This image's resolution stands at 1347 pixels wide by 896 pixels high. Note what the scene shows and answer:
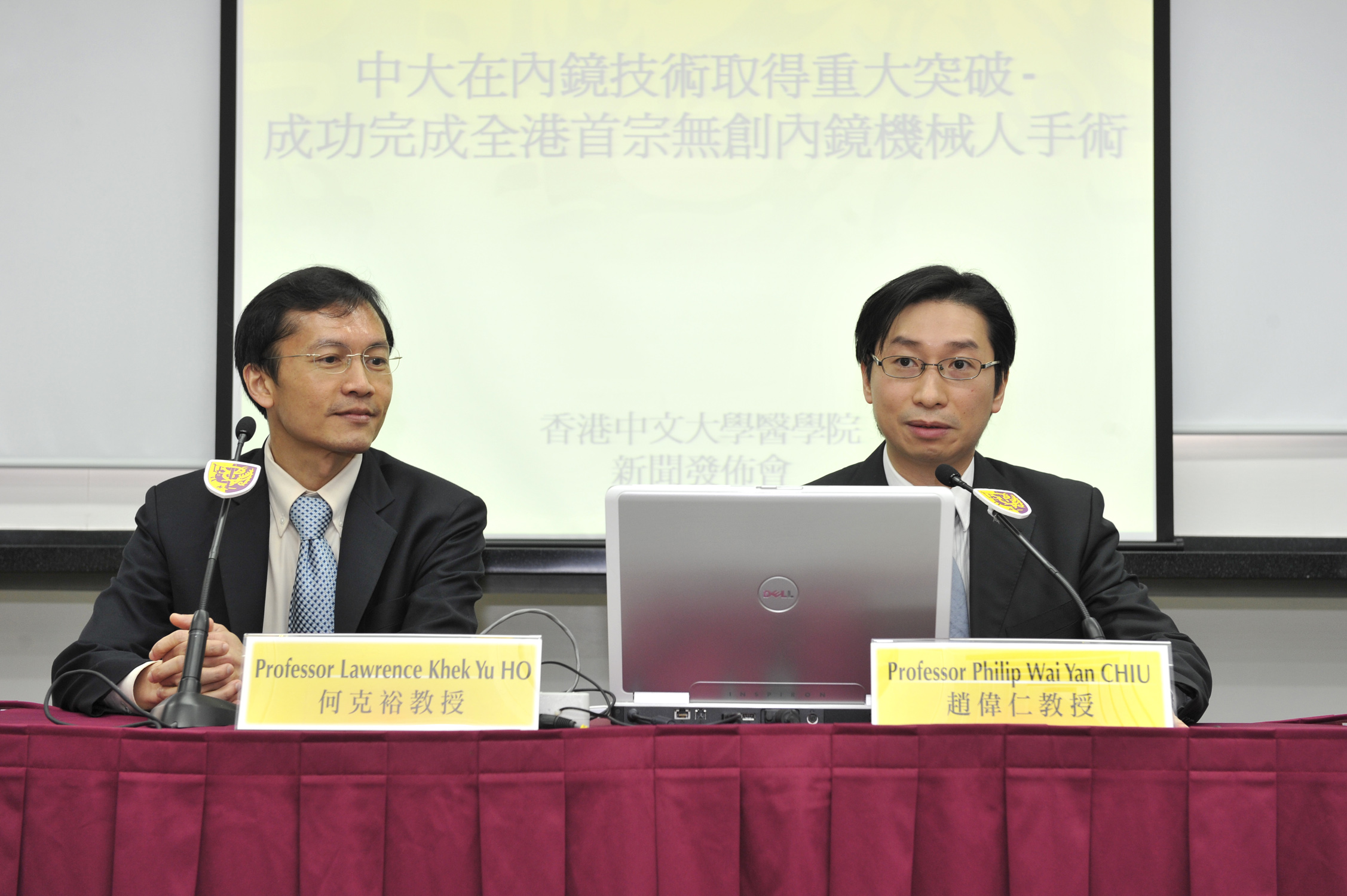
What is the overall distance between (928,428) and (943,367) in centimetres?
11

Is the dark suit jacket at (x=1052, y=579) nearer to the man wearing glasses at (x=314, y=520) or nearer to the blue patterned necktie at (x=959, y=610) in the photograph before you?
the blue patterned necktie at (x=959, y=610)

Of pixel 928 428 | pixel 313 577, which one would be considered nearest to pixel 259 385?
pixel 313 577

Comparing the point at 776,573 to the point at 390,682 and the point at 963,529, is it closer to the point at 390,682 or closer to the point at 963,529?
the point at 390,682

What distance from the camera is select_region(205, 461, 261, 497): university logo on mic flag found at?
1139 mm

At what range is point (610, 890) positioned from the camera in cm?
86

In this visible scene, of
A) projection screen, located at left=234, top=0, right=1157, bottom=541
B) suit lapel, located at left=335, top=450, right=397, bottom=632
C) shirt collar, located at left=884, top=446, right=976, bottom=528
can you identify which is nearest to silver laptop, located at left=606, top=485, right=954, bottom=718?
shirt collar, located at left=884, top=446, right=976, bottom=528

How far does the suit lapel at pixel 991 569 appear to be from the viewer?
1.51m

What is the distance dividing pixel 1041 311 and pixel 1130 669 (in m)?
1.45

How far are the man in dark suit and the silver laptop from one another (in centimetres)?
52

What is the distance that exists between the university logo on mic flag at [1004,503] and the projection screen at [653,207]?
3.62 ft

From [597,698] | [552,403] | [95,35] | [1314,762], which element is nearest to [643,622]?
[597,698]

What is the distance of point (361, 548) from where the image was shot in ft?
5.14

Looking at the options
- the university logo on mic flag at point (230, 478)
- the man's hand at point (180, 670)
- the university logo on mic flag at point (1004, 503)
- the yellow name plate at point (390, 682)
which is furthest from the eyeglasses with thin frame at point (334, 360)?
the university logo on mic flag at point (1004, 503)

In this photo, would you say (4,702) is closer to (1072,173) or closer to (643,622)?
(643,622)
